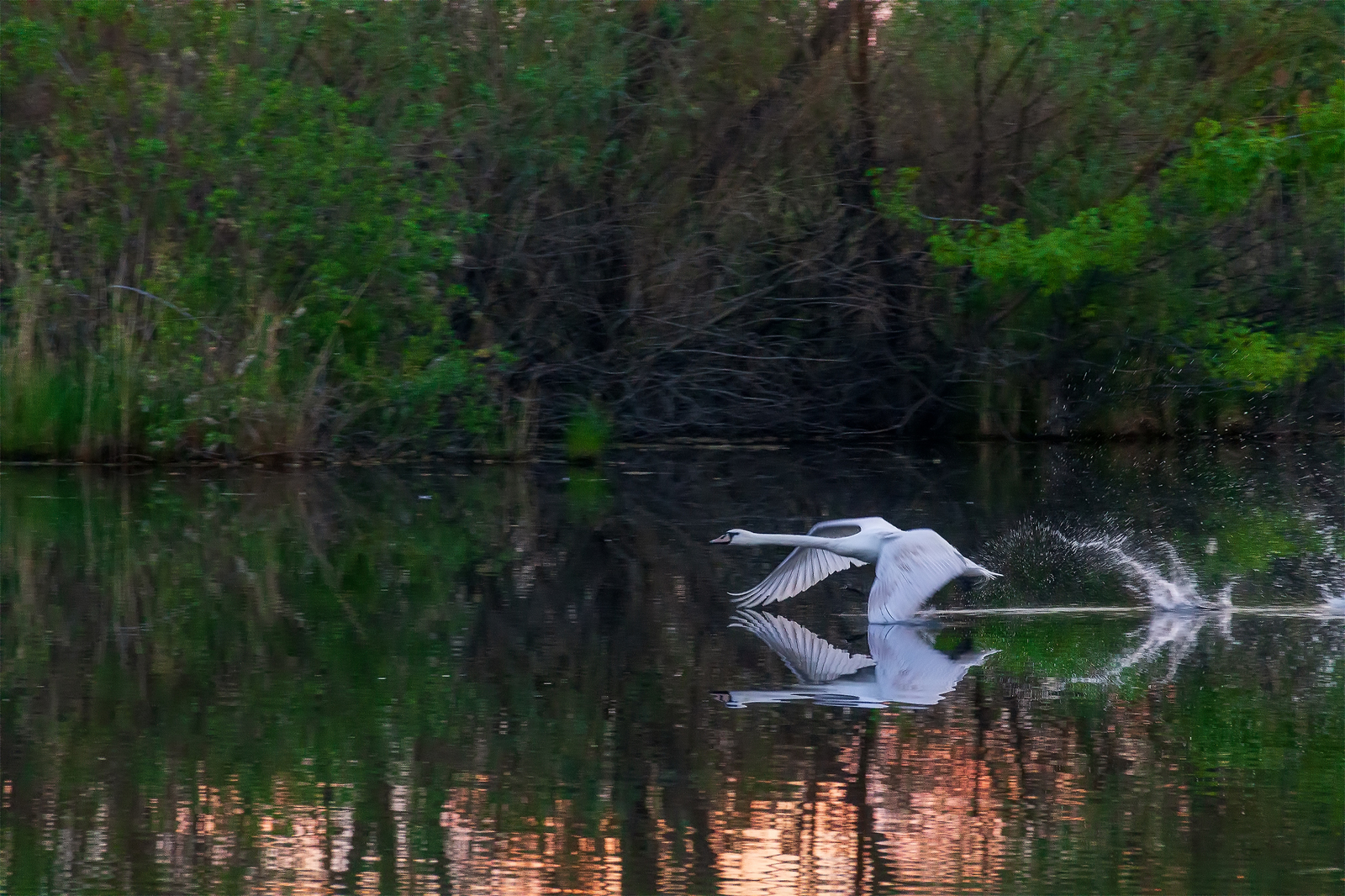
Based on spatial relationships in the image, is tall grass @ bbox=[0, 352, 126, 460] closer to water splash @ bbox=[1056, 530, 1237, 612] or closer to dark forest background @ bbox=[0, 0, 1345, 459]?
dark forest background @ bbox=[0, 0, 1345, 459]

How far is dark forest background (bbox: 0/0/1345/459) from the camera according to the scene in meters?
15.5

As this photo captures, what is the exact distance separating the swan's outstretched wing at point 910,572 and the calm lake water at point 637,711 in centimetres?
14

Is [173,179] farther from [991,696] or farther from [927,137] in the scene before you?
[991,696]

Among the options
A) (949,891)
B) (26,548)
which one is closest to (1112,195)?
(26,548)

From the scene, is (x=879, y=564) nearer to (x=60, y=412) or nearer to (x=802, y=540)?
(x=802, y=540)

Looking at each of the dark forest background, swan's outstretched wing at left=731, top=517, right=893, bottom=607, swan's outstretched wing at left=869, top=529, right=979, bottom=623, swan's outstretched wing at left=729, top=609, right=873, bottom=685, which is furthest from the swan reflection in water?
the dark forest background

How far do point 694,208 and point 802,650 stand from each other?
36.3 feet

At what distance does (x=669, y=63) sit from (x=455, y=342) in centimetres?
Result: 417

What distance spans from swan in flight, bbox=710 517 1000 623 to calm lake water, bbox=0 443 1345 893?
0.50ft

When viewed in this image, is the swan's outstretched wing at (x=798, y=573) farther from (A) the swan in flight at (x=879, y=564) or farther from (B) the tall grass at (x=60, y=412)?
(B) the tall grass at (x=60, y=412)

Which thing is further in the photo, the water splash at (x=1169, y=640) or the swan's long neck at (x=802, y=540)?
the swan's long neck at (x=802, y=540)

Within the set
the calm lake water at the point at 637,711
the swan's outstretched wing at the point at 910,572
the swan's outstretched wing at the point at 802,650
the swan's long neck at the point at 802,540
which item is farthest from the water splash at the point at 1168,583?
the swan's outstretched wing at the point at 802,650

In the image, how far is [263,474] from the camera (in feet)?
47.8

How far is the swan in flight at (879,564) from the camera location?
8.11 meters
